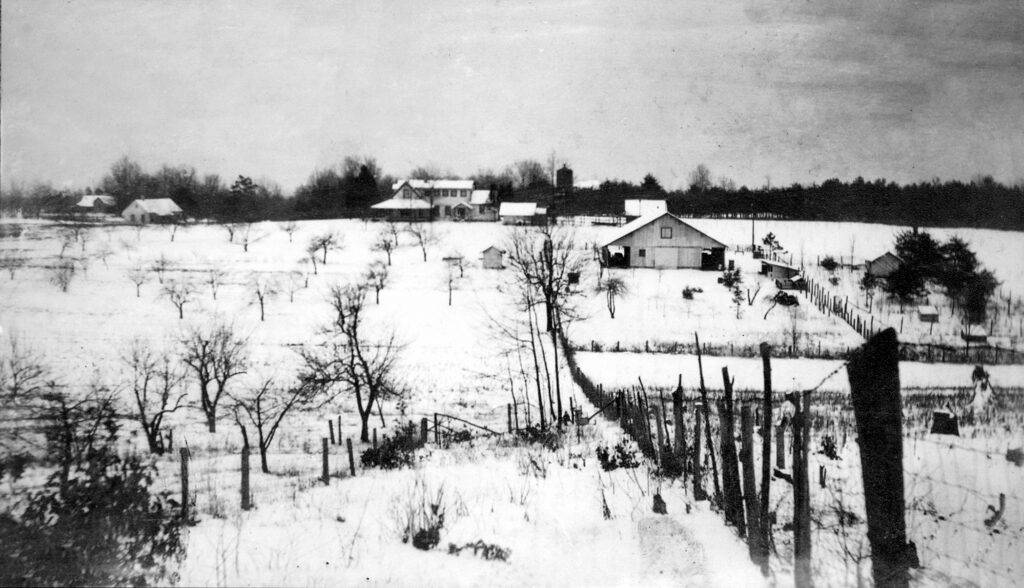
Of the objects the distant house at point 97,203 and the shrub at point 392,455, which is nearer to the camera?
the shrub at point 392,455

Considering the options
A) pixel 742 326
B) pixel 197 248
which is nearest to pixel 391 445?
pixel 197 248

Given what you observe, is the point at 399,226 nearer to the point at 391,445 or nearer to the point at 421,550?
the point at 391,445

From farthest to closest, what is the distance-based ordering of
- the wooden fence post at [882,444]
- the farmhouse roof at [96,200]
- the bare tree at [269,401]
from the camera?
1. the bare tree at [269,401]
2. the farmhouse roof at [96,200]
3. the wooden fence post at [882,444]

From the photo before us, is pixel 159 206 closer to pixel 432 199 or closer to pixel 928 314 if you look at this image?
pixel 432 199

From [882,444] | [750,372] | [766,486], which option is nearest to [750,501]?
[766,486]

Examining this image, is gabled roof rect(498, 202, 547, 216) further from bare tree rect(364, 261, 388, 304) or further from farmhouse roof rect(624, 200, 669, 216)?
bare tree rect(364, 261, 388, 304)

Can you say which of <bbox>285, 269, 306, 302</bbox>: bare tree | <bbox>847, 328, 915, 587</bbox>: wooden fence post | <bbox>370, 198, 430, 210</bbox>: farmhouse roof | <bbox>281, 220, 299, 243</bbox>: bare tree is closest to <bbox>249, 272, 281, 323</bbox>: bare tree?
<bbox>285, 269, 306, 302</bbox>: bare tree

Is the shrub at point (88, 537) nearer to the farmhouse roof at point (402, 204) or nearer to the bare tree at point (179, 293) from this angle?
the bare tree at point (179, 293)

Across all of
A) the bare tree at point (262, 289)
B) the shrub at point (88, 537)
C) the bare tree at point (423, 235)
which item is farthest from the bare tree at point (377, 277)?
the shrub at point (88, 537)
